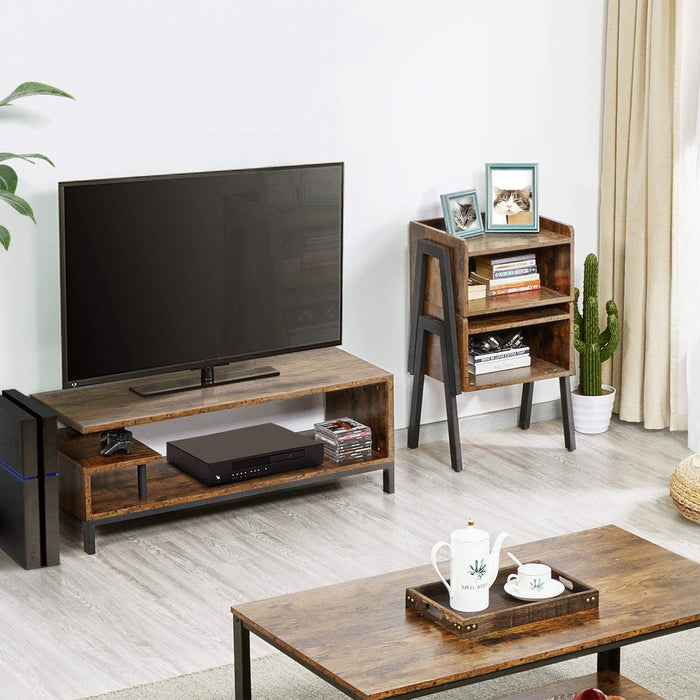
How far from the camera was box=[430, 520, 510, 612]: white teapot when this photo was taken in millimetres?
2934

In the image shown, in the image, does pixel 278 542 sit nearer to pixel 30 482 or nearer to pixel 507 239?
pixel 30 482

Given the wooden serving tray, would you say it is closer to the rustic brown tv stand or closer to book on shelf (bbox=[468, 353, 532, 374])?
the rustic brown tv stand

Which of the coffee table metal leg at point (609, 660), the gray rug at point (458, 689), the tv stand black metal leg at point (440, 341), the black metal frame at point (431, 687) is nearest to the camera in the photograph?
the black metal frame at point (431, 687)

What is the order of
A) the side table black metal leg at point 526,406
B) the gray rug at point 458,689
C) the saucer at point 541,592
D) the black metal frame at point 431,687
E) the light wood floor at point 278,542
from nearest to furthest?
the black metal frame at point 431,687
the saucer at point 541,592
the gray rug at point 458,689
the light wood floor at point 278,542
the side table black metal leg at point 526,406

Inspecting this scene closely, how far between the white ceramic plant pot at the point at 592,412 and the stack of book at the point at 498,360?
1.25 feet

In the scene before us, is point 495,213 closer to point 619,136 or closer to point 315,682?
point 619,136

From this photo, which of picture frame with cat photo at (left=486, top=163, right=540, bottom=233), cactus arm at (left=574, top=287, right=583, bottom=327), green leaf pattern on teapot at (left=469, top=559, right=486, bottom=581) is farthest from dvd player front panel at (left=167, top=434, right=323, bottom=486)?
green leaf pattern on teapot at (left=469, top=559, right=486, bottom=581)

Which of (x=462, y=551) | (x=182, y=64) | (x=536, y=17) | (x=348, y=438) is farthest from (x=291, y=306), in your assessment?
(x=462, y=551)

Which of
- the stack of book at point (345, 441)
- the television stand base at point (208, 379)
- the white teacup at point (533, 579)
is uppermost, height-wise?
the television stand base at point (208, 379)

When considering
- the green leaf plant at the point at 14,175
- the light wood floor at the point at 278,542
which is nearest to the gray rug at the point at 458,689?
the light wood floor at the point at 278,542

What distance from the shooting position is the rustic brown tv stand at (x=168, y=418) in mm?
4375

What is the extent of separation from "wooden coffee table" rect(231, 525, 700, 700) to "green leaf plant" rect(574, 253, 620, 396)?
219cm

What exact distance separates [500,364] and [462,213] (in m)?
0.60

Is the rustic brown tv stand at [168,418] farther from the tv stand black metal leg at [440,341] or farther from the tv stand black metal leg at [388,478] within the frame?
the tv stand black metal leg at [440,341]
